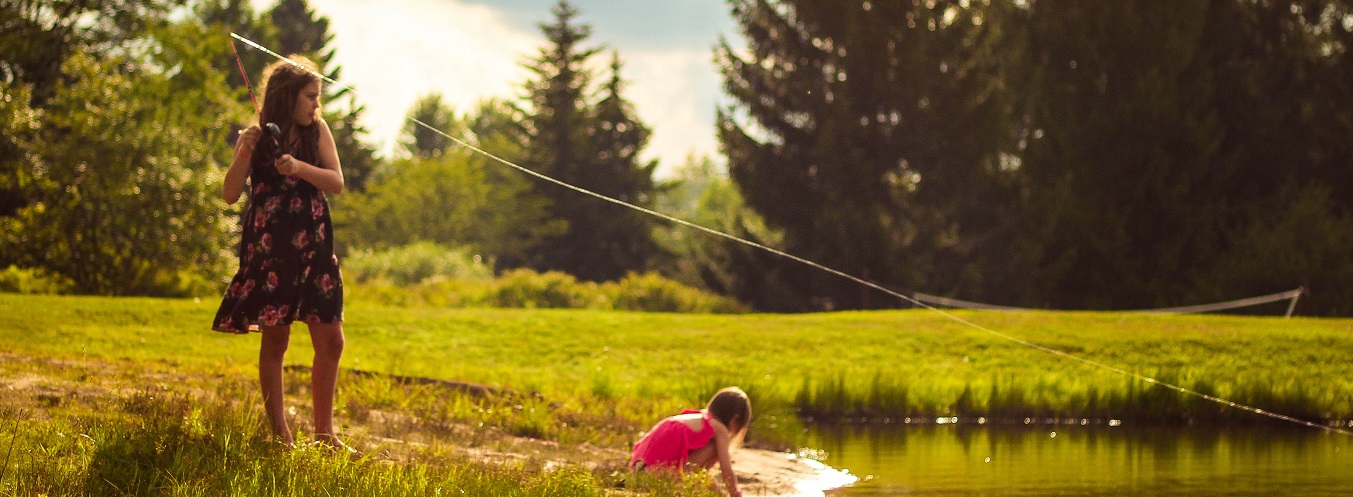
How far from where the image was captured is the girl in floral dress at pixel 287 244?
22.0 ft

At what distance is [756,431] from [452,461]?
14.3ft

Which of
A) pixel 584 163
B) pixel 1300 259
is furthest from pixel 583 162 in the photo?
pixel 1300 259

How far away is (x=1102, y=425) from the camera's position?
1361 cm

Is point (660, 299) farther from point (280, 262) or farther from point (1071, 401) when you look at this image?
point (280, 262)

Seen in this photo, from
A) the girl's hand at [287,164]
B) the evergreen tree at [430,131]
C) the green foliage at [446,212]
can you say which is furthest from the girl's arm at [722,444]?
the evergreen tree at [430,131]

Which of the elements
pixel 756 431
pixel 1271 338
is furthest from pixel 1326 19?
pixel 756 431

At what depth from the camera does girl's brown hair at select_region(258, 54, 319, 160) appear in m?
6.87

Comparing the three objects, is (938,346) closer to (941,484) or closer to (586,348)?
(586,348)

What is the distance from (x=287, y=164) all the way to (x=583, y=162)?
163 feet

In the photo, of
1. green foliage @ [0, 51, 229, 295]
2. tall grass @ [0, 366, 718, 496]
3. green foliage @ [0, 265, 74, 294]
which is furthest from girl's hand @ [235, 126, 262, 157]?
green foliage @ [0, 51, 229, 295]

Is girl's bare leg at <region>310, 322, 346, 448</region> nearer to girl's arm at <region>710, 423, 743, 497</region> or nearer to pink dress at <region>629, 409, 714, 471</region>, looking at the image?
pink dress at <region>629, 409, 714, 471</region>

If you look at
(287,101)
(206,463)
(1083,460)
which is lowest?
(206,463)

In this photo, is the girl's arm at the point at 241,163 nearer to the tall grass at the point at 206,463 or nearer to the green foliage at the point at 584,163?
the tall grass at the point at 206,463

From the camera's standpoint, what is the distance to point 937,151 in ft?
115
